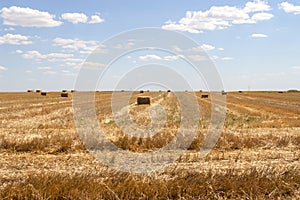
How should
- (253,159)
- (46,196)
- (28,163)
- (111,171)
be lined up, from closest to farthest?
1. (46,196)
2. (111,171)
3. (28,163)
4. (253,159)

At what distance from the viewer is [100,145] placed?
11.6 m

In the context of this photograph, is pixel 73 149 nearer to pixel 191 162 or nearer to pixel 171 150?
pixel 171 150

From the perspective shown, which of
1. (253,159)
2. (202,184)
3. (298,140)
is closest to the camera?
(202,184)

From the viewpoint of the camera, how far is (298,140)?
12.7 m

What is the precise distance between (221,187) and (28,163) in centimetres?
480

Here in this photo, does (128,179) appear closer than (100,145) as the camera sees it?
Yes

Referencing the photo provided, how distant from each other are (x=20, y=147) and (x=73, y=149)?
154 centimetres

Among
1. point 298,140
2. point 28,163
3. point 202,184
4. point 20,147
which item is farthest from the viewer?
point 298,140

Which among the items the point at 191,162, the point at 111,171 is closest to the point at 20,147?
the point at 111,171

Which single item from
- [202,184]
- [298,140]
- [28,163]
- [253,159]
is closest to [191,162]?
[253,159]

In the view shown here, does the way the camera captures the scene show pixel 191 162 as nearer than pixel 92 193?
No

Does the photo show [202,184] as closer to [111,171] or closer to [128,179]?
[128,179]

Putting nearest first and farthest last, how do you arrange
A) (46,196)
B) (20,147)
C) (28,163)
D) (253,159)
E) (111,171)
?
1. (46,196)
2. (111,171)
3. (28,163)
4. (253,159)
5. (20,147)

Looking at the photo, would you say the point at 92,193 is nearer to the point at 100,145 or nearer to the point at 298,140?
the point at 100,145
